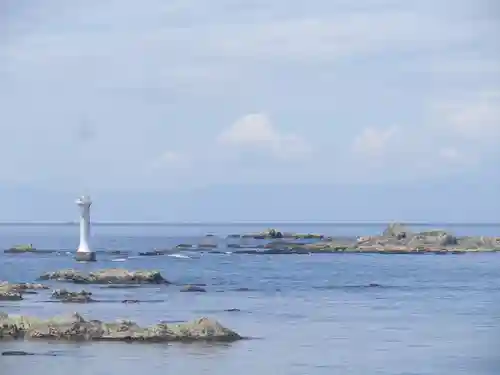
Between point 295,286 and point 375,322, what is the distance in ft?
85.3

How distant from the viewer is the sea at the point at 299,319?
37.0m

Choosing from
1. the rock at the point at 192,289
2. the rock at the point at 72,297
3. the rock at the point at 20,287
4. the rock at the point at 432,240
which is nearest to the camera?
the rock at the point at 72,297

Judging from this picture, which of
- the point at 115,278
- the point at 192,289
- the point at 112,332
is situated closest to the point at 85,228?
the point at 115,278

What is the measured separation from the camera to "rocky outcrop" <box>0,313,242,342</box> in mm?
41562

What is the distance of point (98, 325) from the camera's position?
4247 centimetres

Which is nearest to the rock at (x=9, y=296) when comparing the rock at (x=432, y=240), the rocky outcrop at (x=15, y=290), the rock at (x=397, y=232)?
the rocky outcrop at (x=15, y=290)

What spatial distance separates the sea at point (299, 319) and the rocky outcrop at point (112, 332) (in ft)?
2.47

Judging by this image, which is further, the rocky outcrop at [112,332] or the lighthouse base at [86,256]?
the lighthouse base at [86,256]

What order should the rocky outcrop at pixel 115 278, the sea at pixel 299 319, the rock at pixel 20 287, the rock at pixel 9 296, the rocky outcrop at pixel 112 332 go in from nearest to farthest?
the sea at pixel 299 319, the rocky outcrop at pixel 112 332, the rock at pixel 9 296, the rock at pixel 20 287, the rocky outcrop at pixel 115 278

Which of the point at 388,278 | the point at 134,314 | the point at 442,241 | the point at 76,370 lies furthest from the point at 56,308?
the point at 442,241

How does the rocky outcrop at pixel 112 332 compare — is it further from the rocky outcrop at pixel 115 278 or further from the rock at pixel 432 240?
the rock at pixel 432 240

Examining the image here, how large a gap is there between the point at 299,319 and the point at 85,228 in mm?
45214

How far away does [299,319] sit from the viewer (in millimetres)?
52906

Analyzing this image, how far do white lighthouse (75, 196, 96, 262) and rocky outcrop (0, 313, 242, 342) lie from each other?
50.8 metres
